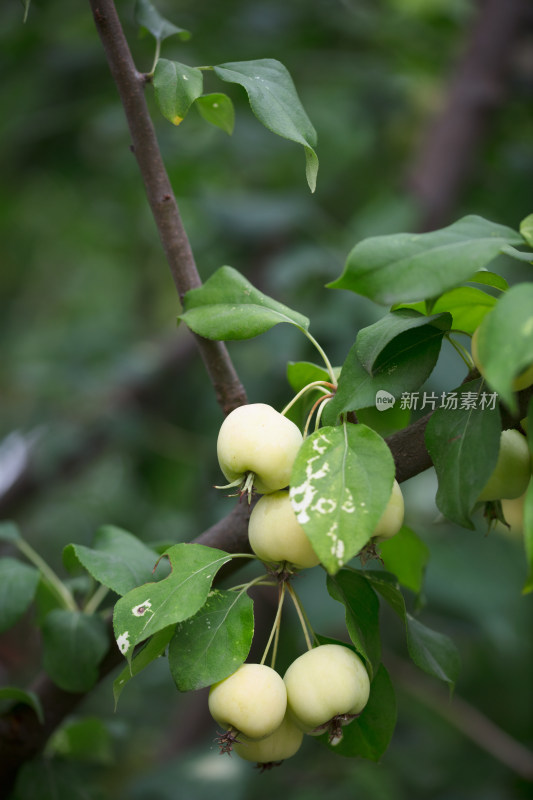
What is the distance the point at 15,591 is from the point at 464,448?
36 cm

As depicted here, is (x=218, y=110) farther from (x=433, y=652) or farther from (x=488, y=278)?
(x=433, y=652)

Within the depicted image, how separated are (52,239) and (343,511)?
212cm

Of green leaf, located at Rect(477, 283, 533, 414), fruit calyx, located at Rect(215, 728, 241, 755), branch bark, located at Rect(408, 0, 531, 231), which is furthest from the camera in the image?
branch bark, located at Rect(408, 0, 531, 231)

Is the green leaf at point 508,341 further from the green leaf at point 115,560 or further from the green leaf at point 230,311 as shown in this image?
the green leaf at point 115,560

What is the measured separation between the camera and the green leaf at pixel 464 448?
382mm

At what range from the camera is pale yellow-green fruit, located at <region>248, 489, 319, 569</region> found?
0.39 meters

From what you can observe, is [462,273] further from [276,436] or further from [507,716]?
[507,716]

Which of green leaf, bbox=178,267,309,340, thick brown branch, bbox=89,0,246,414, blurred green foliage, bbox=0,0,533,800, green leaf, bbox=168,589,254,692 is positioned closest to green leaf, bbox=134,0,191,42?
thick brown branch, bbox=89,0,246,414

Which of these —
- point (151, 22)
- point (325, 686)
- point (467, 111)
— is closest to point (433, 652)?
point (325, 686)

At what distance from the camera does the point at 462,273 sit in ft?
1.13

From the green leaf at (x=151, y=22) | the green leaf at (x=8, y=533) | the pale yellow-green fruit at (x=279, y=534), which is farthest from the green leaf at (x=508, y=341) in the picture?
the green leaf at (x=8, y=533)

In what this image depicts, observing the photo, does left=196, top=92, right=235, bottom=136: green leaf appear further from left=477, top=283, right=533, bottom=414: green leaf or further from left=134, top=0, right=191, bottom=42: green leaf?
left=477, top=283, right=533, bottom=414: green leaf

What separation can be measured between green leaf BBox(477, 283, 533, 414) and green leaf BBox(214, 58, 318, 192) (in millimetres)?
161

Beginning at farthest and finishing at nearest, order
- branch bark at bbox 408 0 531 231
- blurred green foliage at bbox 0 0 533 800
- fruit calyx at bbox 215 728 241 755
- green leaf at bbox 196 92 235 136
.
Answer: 1. branch bark at bbox 408 0 531 231
2. blurred green foliage at bbox 0 0 533 800
3. green leaf at bbox 196 92 235 136
4. fruit calyx at bbox 215 728 241 755
